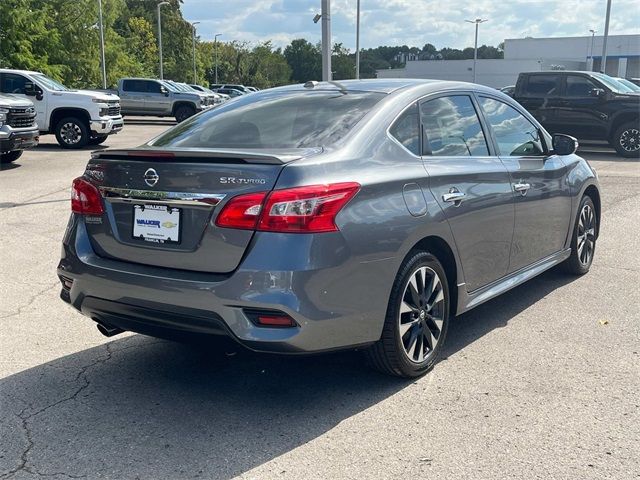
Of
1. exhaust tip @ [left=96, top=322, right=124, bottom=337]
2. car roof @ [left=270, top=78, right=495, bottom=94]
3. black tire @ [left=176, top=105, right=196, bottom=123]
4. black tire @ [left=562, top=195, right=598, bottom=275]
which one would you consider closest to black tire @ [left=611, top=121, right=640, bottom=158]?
black tire @ [left=562, top=195, right=598, bottom=275]

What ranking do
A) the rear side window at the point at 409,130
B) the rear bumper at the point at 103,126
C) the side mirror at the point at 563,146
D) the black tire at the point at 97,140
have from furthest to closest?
the black tire at the point at 97,140 → the rear bumper at the point at 103,126 → the side mirror at the point at 563,146 → the rear side window at the point at 409,130

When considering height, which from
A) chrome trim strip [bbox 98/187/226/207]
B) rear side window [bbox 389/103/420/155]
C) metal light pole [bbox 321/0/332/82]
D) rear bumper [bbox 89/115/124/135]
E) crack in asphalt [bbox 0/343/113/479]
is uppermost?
metal light pole [bbox 321/0/332/82]

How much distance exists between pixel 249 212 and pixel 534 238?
8.88ft

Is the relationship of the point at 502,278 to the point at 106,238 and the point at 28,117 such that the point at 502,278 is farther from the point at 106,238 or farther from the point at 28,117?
the point at 28,117

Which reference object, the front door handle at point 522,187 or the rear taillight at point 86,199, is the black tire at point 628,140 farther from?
the rear taillight at point 86,199

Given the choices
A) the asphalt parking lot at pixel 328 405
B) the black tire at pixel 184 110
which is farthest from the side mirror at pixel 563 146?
the black tire at pixel 184 110

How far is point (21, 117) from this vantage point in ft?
44.2

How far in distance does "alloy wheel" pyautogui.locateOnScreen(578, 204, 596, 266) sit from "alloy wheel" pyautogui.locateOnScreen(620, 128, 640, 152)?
11334mm

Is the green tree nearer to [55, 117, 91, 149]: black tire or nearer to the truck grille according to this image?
[55, 117, 91, 149]: black tire

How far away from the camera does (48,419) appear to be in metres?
3.56

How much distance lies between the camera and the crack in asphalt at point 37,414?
3.04m

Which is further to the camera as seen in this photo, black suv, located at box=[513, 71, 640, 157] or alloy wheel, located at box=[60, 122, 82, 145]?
alloy wheel, located at box=[60, 122, 82, 145]

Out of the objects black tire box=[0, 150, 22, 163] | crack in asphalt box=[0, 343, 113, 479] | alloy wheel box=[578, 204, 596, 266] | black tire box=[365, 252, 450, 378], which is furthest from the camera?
black tire box=[0, 150, 22, 163]

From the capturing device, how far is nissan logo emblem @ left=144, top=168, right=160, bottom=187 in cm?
357
